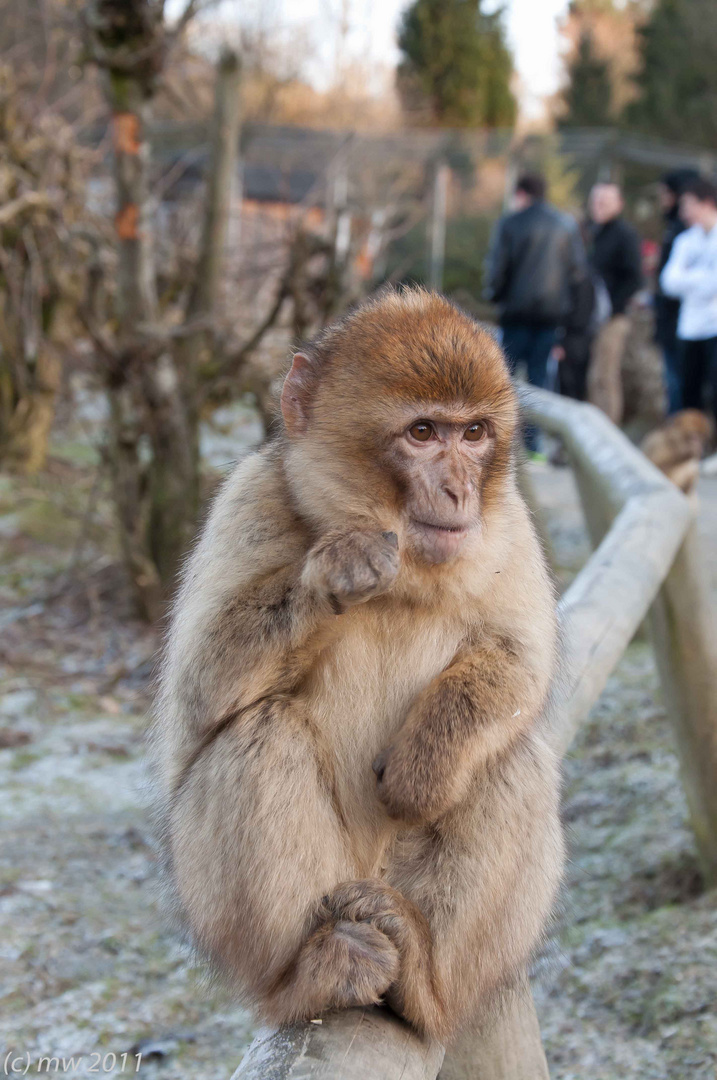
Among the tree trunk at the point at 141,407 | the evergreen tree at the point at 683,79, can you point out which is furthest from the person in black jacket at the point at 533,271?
the evergreen tree at the point at 683,79

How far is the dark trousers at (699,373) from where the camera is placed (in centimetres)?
735

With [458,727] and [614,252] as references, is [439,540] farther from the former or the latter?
[614,252]

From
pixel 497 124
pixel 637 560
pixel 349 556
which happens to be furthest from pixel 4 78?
pixel 497 124

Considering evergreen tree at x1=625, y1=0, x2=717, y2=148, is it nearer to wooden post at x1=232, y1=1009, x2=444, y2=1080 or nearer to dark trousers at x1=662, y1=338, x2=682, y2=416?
dark trousers at x1=662, y1=338, x2=682, y2=416

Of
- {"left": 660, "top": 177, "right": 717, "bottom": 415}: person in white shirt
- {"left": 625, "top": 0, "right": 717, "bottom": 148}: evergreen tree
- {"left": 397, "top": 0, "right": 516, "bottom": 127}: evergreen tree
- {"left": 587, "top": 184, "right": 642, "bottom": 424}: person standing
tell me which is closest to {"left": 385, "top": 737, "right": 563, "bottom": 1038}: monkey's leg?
{"left": 660, "top": 177, "right": 717, "bottom": 415}: person in white shirt

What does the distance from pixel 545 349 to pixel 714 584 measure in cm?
271

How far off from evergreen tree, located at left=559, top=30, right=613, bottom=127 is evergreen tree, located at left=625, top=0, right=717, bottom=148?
2113 mm

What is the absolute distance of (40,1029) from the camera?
2635mm

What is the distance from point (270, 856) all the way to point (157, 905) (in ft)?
5.02

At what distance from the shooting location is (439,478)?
1.76 metres

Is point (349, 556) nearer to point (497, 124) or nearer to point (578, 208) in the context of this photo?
point (578, 208)

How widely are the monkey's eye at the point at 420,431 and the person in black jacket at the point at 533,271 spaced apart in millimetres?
6011

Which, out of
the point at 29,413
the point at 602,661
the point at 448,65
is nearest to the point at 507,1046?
the point at 602,661

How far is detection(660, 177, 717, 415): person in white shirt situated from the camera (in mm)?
7027
